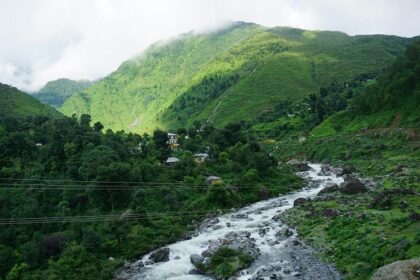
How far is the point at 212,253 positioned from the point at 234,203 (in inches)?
958

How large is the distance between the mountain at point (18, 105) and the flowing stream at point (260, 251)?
124437 millimetres

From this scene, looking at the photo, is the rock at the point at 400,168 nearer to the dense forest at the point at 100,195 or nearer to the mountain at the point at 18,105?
the dense forest at the point at 100,195

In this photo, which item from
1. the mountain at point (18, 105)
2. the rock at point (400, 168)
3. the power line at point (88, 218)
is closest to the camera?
the power line at point (88, 218)

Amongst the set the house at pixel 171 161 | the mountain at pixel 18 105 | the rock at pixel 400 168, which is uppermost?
the mountain at pixel 18 105

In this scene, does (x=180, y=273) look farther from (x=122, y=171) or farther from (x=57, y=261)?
(x=122, y=171)

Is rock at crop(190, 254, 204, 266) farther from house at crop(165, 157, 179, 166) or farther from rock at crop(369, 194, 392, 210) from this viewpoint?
house at crop(165, 157, 179, 166)

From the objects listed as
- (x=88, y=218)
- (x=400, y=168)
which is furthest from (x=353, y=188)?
(x=88, y=218)

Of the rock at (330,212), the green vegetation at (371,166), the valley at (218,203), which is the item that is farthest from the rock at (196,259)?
the rock at (330,212)

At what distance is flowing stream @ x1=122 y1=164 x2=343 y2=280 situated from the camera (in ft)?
120

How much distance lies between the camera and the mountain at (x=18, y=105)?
15943cm

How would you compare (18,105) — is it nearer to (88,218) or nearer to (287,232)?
(88,218)

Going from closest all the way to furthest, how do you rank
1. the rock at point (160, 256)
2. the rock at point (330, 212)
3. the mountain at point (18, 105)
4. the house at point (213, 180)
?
the rock at point (160, 256)
the rock at point (330, 212)
the house at point (213, 180)
the mountain at point (18, 105)

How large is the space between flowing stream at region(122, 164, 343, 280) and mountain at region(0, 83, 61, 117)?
124437mm

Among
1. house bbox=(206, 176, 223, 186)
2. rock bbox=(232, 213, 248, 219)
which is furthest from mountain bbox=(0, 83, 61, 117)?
rock bbox=(232, 213, 248, 219)
